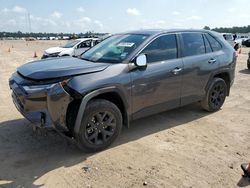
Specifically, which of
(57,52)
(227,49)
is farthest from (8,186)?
(57,52)

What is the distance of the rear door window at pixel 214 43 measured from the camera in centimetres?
634

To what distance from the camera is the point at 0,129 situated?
218 inches

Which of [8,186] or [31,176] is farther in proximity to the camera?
[31,176]

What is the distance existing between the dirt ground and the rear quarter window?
136cm

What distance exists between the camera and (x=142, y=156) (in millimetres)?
4449

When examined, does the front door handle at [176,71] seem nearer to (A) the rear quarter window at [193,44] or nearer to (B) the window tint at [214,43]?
(A) the rear quarter window at [193,44]

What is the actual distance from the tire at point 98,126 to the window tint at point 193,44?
79.5 inches

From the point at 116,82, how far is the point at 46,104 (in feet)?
3.59

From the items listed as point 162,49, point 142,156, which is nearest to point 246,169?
point 142,156

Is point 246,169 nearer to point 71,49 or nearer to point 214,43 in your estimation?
point 214,43

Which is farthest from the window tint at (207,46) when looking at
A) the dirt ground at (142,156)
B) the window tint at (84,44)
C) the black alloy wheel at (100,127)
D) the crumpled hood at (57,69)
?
the window tint at (84,44)

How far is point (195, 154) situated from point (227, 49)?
3084 mm

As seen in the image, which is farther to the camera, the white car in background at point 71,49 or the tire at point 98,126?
the white car in background at point 71,49

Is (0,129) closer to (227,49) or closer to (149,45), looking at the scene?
(149,45)
